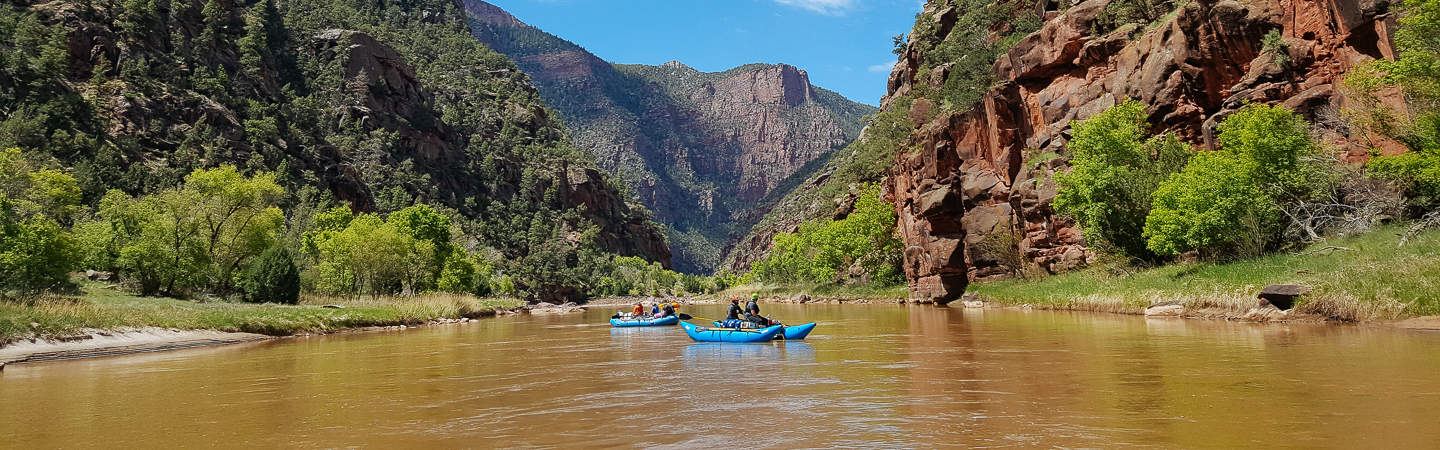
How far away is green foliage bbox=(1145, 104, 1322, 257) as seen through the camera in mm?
29575

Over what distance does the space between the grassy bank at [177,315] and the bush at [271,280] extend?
5.35ft

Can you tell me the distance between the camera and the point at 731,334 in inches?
1041

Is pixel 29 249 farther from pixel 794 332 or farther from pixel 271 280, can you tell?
pixel 794 332

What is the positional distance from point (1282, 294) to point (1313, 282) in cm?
82

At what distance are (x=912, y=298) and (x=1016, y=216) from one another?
12956 millimetres

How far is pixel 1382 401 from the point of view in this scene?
10484 mm

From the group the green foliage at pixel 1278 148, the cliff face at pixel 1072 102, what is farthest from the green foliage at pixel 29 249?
the cliff face at pixel 1072 102

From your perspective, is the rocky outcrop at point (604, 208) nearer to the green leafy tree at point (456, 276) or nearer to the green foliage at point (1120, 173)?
the green leafy tree at point (456, 276)

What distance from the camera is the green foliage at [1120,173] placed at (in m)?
38.8

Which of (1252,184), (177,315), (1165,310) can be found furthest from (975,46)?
(177,315)

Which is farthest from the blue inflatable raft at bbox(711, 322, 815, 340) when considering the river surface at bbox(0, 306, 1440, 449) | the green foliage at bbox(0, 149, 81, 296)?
the green foliage at bbox(0, 149, 81, 296)

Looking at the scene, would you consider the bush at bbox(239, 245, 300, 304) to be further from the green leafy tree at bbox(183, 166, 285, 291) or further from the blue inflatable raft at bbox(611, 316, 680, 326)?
the blue inflatable raft at bbox(611, 316, 680, 326)

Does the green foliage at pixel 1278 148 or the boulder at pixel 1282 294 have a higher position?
the green foliage at pixel 1278 148

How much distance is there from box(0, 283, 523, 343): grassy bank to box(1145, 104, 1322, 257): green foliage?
39.1 meters
